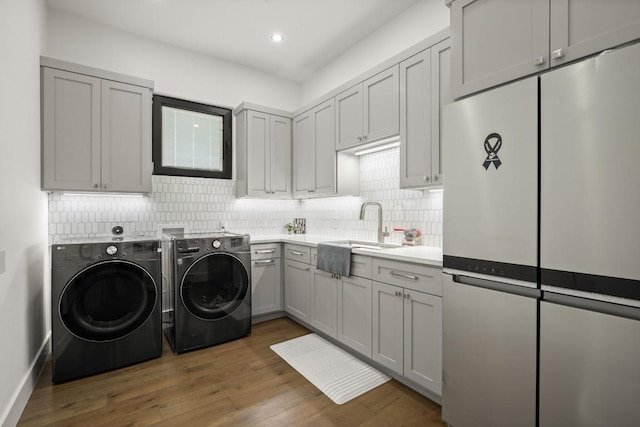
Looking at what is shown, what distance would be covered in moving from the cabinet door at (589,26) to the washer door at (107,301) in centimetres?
301

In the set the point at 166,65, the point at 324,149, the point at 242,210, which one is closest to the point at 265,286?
the point at 242,210

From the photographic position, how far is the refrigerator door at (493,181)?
1418 mm

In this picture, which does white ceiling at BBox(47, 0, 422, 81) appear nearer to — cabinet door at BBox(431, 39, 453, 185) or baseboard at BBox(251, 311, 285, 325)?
cabinet door at BBox(431, 39, 453, 185)

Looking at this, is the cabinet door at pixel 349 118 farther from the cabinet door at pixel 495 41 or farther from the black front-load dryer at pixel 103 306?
the black front-load dryer at pixel 103 306

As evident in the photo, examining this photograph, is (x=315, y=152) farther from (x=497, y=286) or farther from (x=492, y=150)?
(x=497, y=286)

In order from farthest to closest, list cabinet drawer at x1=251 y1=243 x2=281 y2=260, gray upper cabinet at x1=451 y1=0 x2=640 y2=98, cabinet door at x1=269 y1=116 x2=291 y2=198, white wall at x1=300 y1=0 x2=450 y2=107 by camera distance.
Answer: cabinet door at x1=269 y1=116 x2=291 y2=198
cabinet drawer at x1=251 y1=243 x2=281 y2=260
white wall at x1=300 y1=0 x2=450 y2=107
gray upper cabinet at x1=451 y1=0 x2=640 y2=98

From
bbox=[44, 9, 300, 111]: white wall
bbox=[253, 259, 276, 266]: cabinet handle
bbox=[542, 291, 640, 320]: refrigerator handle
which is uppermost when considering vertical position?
bbox=[44, 9, 300, 111]: white wall

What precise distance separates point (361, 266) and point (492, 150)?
4.28 ft

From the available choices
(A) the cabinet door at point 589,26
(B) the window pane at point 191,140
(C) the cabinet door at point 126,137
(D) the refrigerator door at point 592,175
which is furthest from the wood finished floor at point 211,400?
(B) the window pane at point 191,140

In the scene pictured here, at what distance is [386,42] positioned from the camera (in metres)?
3.20

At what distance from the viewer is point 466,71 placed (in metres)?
1.73

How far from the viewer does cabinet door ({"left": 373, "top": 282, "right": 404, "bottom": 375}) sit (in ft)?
7.15

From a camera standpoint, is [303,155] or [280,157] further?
→ [280,157]

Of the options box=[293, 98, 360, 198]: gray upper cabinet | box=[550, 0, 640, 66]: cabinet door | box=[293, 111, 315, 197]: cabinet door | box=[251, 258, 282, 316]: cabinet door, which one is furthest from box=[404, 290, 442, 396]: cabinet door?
box=[293, 111, 315, 197]: cabinet door
